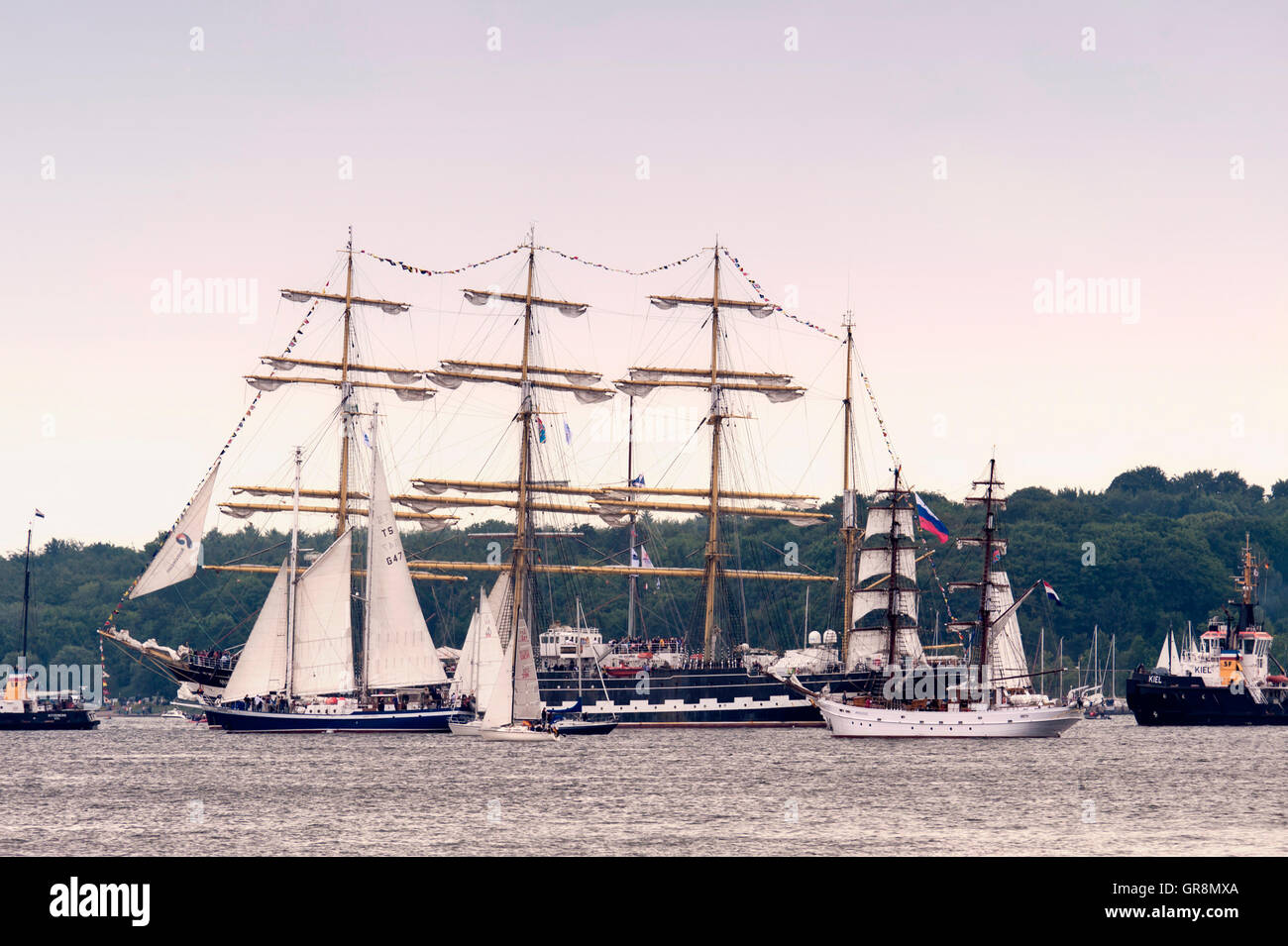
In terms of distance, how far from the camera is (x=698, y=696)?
417ft

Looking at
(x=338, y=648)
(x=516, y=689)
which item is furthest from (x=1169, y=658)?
(x=338, y=648)

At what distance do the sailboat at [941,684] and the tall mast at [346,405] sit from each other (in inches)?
1362

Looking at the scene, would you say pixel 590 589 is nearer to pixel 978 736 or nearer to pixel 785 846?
pixel 978 736

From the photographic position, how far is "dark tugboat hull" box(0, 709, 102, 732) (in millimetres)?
136875

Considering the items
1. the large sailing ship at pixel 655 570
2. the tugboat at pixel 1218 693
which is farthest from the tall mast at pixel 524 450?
the tugboat at pixel 1218 693

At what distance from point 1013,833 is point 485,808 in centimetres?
1824

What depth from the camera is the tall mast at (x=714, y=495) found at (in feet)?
443

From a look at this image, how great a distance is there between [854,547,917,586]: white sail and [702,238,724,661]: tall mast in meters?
13.3

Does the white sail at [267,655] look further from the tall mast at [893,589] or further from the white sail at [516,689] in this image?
the tall mast at [893,589]

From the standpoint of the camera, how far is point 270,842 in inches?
2023

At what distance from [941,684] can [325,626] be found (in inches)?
1493

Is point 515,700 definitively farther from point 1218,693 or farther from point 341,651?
point 1218,693

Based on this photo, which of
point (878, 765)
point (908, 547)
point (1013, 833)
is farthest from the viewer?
point (908, 547)
